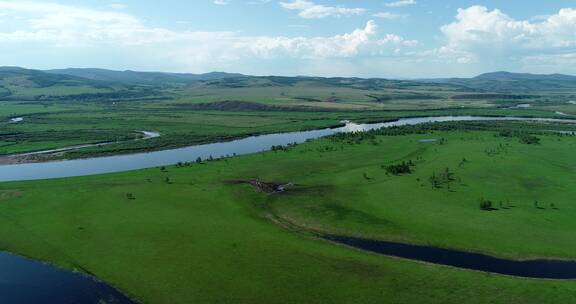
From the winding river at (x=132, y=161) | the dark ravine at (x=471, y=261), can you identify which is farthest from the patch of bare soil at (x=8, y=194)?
the dark ravine at (x=471, y=261)

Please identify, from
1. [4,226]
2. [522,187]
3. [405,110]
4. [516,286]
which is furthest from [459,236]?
[405,110]

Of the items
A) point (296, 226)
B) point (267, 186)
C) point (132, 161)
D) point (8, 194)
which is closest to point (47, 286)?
point (296, 226)

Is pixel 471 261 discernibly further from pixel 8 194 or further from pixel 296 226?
pixel 8 194

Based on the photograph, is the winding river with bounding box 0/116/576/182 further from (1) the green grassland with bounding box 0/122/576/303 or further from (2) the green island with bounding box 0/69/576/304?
(1) the green grassland with bounding box 0/122/576/303

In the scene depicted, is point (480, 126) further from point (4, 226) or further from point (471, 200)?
point (4, 226)

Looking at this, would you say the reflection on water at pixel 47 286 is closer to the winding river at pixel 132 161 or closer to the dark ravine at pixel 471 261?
the dark ravine at pixel 471 261

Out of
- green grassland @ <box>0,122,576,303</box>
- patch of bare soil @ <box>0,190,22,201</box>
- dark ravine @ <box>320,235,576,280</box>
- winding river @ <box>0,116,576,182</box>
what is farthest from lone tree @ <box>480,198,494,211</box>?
patch of bare soil @ <box>0,190,22,201</box>
